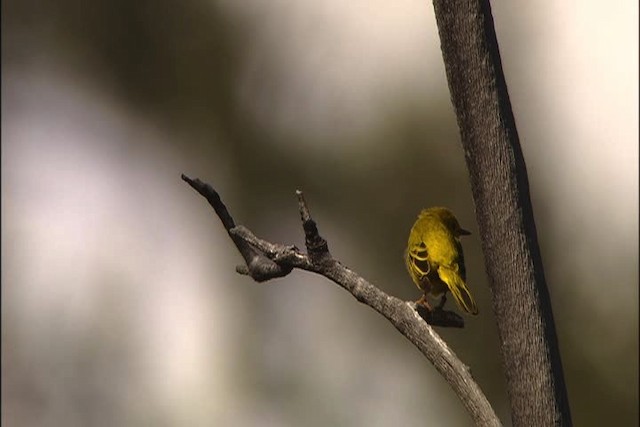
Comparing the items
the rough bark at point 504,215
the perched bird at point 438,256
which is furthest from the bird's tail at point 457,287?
the rough bark at point 504,215

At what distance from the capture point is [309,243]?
85 centimetres

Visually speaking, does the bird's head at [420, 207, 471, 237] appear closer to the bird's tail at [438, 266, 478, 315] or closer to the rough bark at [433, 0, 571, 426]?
the bird's tail at [438, 266, 478, 315]

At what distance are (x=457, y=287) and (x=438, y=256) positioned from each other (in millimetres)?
49

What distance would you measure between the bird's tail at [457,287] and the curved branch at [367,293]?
119mm

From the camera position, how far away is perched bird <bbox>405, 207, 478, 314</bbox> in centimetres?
106

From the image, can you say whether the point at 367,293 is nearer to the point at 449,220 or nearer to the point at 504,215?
the point at 504,215

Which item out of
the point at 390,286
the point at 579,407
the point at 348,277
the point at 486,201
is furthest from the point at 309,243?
the point at 579,407

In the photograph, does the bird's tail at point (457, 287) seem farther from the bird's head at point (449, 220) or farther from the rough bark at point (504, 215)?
the rough bark at point (504, 215)

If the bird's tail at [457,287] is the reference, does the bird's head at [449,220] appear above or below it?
above

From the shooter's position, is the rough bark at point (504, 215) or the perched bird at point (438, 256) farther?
the perched bird at point (438, 256)

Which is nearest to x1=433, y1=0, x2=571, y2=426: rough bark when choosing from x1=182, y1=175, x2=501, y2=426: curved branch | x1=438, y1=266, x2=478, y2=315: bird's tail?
x1=182, y1=175, x2=501, y2=426: curved branch

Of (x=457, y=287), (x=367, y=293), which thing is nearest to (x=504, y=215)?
(x=367, y=293)

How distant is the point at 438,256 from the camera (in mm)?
1070

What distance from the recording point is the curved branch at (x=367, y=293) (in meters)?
0.78
